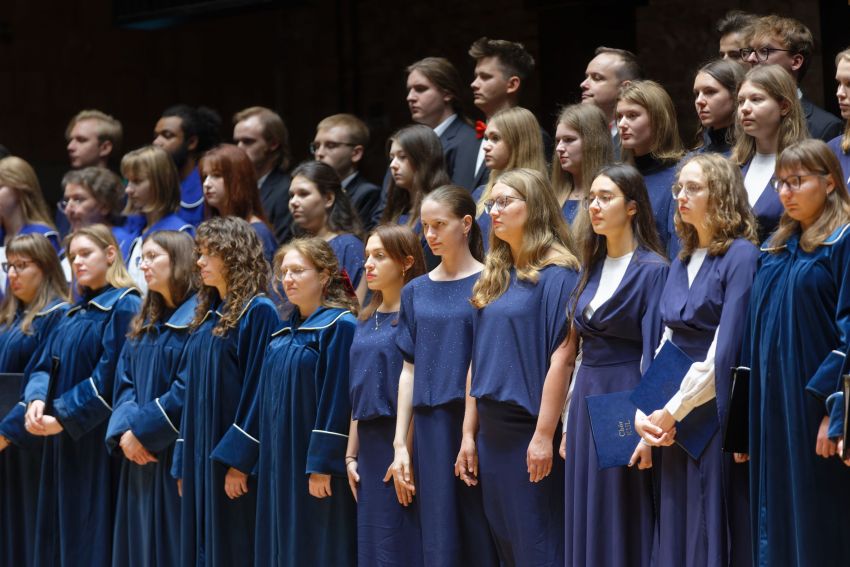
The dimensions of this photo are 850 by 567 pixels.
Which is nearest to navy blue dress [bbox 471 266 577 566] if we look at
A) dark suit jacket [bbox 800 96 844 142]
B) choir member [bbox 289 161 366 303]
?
dark suit jacket [bbox 800 96 844 142]

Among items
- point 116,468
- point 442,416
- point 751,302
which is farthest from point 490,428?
point 116,468

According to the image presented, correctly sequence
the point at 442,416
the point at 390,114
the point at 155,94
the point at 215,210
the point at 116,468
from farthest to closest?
the point at 155,94 → the point at 390,114 → the point at 215,210 → the point at 116,468 → the point at 442,416

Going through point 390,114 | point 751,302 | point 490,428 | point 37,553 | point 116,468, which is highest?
point 390,114

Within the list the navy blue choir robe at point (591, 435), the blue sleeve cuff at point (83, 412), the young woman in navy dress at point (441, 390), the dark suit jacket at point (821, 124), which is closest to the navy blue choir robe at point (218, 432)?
the blue sleeve cuff at point (83, 412)

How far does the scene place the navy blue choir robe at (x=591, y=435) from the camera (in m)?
4.49

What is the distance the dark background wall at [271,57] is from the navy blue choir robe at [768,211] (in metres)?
3.21

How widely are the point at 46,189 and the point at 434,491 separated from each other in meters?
5.68

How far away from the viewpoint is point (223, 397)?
19.0 ft

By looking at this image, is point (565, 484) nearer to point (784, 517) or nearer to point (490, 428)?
point (490, 428)

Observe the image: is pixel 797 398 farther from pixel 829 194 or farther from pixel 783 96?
pixel 783 96

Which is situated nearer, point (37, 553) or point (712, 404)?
point (712, 404)

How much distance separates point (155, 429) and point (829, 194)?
309 cm

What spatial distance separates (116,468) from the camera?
646 cm

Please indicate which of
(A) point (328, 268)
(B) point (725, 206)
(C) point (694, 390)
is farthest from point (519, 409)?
(A) point (328, 268)
